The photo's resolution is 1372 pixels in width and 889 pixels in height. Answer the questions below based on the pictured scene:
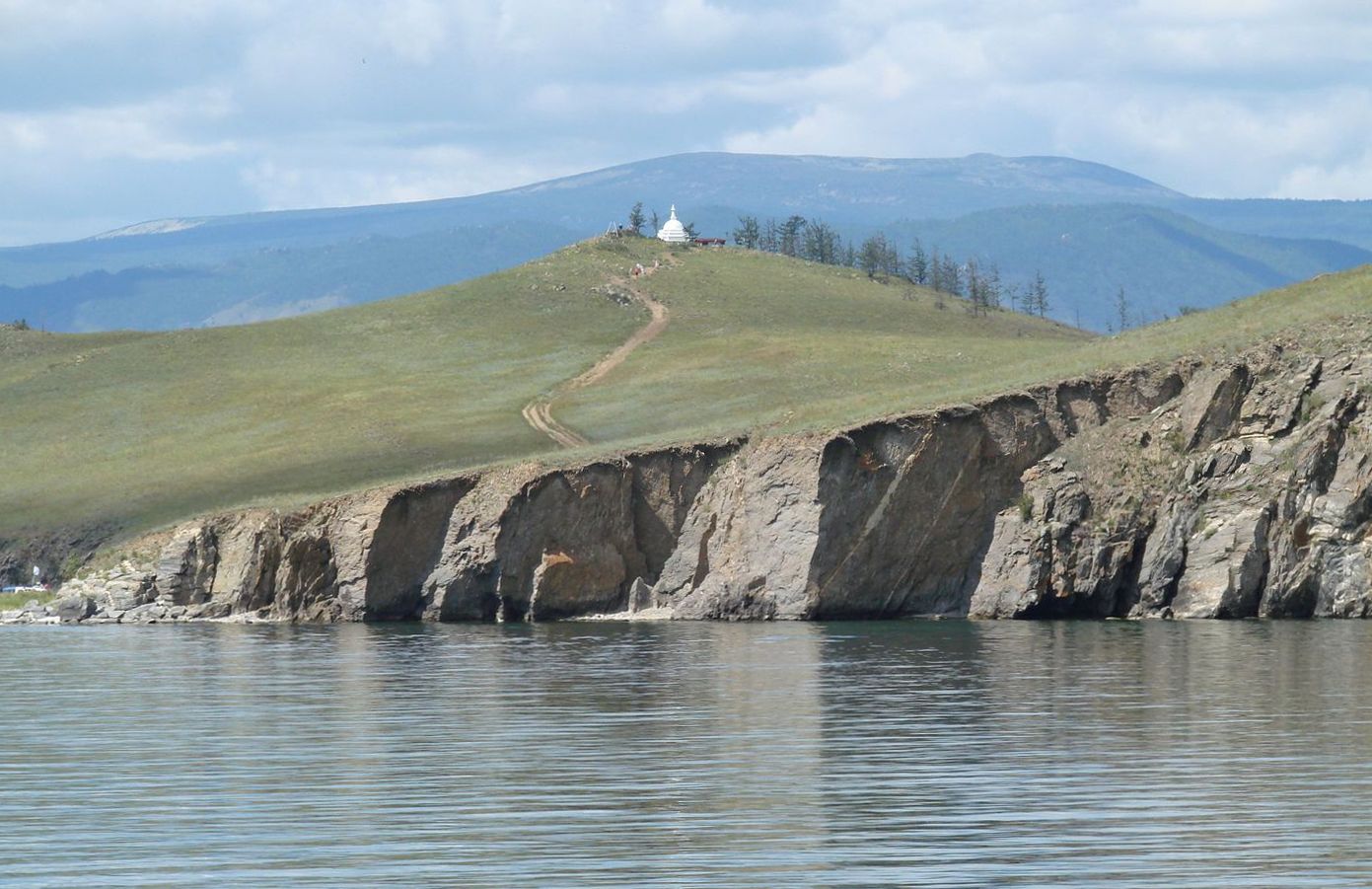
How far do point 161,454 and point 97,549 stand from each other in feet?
64.3

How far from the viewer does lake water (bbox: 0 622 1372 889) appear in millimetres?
24641

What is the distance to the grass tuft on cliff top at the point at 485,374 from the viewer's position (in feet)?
299

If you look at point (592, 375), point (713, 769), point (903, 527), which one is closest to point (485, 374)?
point (592, 375)

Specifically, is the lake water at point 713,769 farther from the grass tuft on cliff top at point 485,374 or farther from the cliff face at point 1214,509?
the grass tuft on cliff top at point 485,374

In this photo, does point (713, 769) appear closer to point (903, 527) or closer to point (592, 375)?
point (903, 527)

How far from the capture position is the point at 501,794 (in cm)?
3031

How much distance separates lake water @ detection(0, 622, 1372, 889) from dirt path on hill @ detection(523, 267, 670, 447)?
52.7 meters

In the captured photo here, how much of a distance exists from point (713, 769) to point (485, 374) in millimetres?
104775

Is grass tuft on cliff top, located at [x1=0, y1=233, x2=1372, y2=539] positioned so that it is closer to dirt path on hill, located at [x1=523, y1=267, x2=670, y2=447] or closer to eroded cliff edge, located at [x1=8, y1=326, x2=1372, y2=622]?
dirt path on hill, located at [x1=523, y1=267, x2=670, y2=447]

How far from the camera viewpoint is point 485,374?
13625cm

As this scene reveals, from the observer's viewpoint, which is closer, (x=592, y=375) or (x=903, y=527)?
(x=903, y=527)

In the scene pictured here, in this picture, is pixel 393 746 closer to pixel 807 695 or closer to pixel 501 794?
pixel 501 794

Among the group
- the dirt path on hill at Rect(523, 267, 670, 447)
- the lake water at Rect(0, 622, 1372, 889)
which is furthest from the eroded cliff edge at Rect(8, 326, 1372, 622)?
the dirt path on hill at Rect(523, 267, 670, 447)

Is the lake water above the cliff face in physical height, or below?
below
